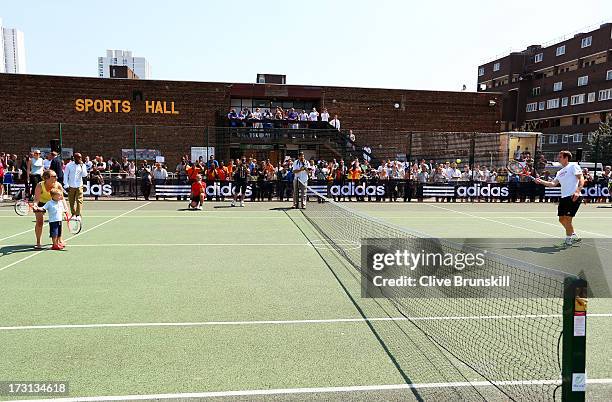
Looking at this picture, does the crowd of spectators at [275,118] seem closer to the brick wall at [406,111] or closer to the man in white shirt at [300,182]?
the brick wall at [406,111]

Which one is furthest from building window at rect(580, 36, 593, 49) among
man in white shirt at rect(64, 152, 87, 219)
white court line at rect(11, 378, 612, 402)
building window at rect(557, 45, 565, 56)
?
white court line at rect(11, 378, 612, 402)

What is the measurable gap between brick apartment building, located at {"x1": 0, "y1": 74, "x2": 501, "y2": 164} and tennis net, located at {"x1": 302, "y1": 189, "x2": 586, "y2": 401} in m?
24.4

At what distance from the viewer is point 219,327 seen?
18.0 feet

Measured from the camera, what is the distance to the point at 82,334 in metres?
5.21

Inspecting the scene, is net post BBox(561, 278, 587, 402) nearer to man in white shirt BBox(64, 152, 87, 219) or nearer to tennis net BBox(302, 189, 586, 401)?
tennis net BBox(302, 189, 586, 401)

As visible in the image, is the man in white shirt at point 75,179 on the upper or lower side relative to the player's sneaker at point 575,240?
upper

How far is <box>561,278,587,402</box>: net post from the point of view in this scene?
2.89 m

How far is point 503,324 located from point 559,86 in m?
79.6

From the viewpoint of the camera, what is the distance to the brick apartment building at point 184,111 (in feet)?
104

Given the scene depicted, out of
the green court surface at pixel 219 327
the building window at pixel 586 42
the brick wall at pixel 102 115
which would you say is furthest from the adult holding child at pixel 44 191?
the building window at pixel 586 42

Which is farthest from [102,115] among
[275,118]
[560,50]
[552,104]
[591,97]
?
[560,50]

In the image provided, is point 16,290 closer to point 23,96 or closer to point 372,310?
point 372,310

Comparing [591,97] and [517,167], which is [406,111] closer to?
[517,167]

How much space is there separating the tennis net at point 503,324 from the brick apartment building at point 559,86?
5713 centimetres
